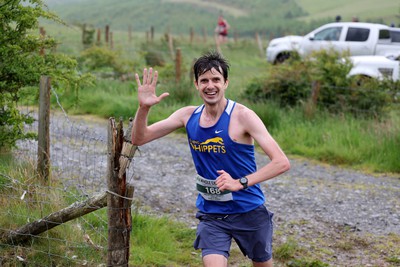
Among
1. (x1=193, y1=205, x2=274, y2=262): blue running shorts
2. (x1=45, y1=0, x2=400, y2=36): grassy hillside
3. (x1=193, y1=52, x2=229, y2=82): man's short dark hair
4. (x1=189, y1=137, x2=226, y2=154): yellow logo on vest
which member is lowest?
(x1=193, y1=205, x2=274, y2=262): blue running shorts

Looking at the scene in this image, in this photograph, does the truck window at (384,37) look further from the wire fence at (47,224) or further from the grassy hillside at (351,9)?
the grassy hillside at (351,9)

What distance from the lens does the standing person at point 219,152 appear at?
4344 mm

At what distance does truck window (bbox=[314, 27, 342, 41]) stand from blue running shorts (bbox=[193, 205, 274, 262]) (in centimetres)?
1757

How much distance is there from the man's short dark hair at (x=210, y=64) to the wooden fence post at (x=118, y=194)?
2.04ft

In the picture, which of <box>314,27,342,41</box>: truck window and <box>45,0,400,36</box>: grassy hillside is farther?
<box>45,0,400,36</box>: grassy hillside

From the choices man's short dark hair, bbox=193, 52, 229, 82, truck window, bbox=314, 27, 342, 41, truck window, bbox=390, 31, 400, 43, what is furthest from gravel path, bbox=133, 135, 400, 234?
truck window, bbox=390, 31, 400, 43

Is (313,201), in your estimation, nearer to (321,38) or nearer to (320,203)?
(320,203)

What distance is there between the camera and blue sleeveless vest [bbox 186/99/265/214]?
4.35m

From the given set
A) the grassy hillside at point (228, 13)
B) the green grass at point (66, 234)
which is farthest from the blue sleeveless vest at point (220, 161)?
the grassy hillside at point (228, 13)

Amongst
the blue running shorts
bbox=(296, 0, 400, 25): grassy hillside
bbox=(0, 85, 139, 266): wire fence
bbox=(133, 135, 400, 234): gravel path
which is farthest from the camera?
bbox=(296, 0, 400, 25): grassy hillside

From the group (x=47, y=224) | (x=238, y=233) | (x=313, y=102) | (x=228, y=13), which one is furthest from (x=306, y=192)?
(x=228, y=13)

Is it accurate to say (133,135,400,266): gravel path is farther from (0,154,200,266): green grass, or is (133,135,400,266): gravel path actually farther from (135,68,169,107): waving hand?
(135,68,169,107): waving hand

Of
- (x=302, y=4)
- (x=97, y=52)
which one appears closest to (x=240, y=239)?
(x=97, y=52)

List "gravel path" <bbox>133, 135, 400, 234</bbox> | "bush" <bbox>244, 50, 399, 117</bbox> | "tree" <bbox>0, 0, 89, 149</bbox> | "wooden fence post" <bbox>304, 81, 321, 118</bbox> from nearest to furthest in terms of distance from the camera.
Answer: "tree" <bbox>0, 0, 89, 149</bbox> → "gravel path" <bbox>133, 135, 400, 234</bbox> → "wooden fence post" <bbox>304, 81, 321, 118</bbox> → "bush" <bbox>244, 50, 399, 117</bbox>
